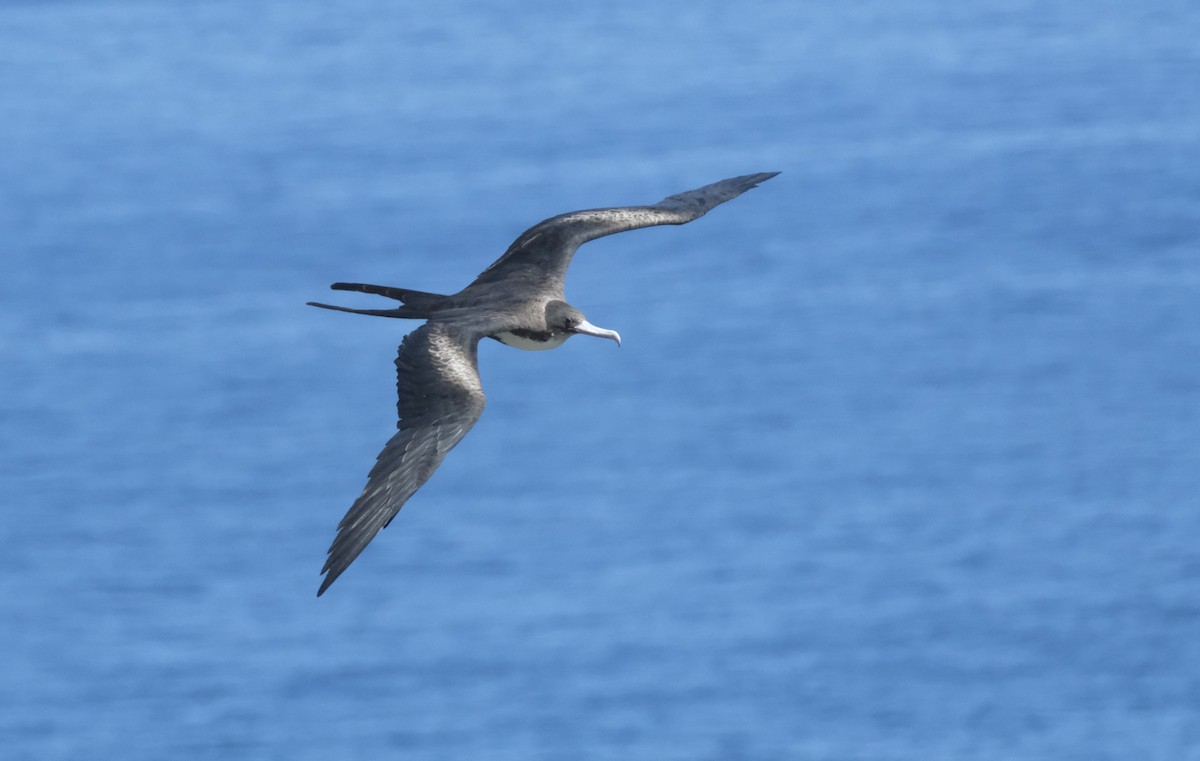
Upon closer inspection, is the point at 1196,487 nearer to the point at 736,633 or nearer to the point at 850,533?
the point at 850,533

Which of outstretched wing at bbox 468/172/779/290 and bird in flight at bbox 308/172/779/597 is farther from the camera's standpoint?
outstretched wing at bbox 468/172/779/290

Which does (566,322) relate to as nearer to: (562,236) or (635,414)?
(562,236)

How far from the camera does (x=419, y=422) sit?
12.7m

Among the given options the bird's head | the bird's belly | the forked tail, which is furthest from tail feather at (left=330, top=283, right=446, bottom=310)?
the bird's head

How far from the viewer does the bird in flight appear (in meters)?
11.9

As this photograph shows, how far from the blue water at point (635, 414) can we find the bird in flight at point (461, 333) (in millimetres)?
23144

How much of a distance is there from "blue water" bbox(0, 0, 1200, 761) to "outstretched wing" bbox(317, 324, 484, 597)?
82.3 ft

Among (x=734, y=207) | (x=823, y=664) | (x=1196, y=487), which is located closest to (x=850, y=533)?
(x=823, y=664)

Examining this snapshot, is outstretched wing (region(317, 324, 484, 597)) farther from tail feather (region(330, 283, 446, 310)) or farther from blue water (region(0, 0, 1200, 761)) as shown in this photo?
blue water (region(0, 0, 1200, 761))

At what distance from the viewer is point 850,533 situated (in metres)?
40.6

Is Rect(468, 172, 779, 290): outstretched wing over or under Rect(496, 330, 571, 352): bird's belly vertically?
over

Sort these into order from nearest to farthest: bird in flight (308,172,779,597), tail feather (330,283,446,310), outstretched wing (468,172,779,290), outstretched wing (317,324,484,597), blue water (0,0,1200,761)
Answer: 1. outstretched wing (317,324,484,597)
2. bird in flight (308,172,779,597)
3. tail feather (330,283,446,310)
4. outstretched wing (468,172,779,290)
5. blue water (0,0,1200,761)

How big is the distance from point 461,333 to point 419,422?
870 millimetres

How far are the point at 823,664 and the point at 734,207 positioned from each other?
1379 cm
